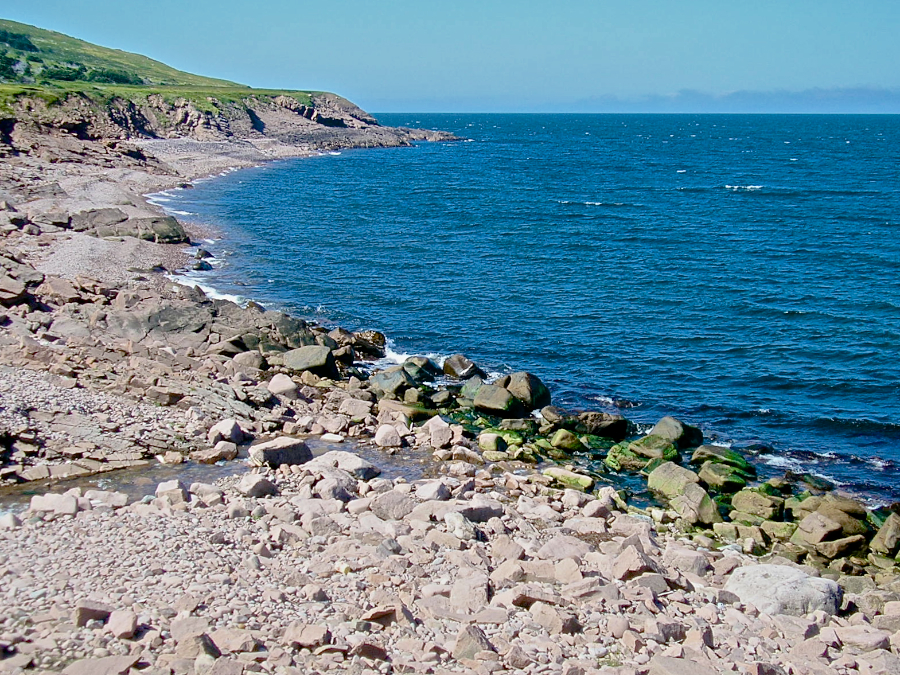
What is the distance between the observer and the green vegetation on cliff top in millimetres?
112150

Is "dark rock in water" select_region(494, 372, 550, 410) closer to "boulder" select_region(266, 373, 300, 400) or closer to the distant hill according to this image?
"boulder" select_region(266, 373, 300, 400)

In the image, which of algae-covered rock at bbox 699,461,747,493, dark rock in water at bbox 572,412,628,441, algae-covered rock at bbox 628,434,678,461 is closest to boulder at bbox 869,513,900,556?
algae-covered rock at bbox 699,461,747,493

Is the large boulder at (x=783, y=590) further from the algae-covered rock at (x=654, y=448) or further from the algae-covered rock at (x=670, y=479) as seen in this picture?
the algae-covered rock at (x=654, y=448)

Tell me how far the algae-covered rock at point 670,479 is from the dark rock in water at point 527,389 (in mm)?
6654

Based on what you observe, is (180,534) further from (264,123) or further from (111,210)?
(264,123)

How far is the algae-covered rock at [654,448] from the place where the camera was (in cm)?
2592

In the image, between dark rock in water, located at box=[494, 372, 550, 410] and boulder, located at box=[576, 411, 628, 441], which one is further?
dark rock in water, located at box=[494, 372, 550, 410]

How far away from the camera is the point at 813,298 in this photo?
43.7 metres

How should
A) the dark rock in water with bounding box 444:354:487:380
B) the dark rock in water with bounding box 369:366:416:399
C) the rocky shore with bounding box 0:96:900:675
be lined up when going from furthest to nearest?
1. the dark rock in water with bounding box 444:354:487:380
2. the dark rock in water with bounding box 369:366:416:399
3. the rocky shore with bounding box 0:96:900:675

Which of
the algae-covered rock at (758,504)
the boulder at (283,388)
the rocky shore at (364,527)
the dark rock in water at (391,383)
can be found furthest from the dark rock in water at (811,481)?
the boulder at (283,388)

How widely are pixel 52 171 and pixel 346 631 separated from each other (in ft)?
224

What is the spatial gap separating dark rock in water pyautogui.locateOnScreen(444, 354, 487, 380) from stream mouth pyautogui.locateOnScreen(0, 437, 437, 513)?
8.53 meters

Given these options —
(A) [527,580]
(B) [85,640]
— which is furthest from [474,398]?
(B) [85,640]

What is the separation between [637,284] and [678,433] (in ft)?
74.8
